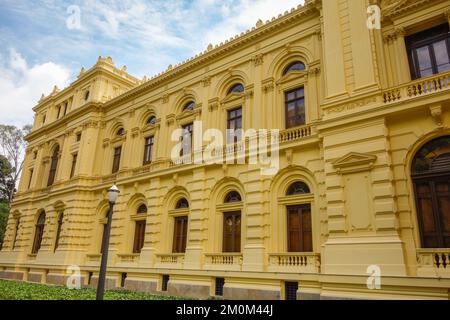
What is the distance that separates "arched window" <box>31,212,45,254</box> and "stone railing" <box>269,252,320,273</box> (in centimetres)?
2315

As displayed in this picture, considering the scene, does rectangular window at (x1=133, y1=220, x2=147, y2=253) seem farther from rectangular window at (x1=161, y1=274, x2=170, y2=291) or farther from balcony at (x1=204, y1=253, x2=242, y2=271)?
balcony at (x1=204, y1=253, x2=242, y2=271)

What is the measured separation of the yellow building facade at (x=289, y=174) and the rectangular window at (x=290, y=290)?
0.05 m

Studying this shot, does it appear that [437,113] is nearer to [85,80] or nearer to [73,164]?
[73,164]

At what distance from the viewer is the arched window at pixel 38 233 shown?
98.0 feet

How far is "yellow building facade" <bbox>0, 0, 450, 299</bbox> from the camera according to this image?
1216 cm

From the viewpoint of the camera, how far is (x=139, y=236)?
22.7 meters

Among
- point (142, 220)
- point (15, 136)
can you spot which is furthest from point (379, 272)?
point (15, 136)

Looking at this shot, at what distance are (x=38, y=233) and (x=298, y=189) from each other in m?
25.1

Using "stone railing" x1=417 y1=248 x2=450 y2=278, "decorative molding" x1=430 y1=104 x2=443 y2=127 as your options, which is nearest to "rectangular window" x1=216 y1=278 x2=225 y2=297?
"stone railing" x1=417 y1=248 x2=450 y2=278

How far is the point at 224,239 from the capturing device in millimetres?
18250

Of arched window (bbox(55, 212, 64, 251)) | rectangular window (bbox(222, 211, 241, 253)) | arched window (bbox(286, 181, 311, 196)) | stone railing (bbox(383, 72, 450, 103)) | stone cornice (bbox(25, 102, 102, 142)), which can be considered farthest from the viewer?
stone cornice (bbox(25, 102, 102, 142))

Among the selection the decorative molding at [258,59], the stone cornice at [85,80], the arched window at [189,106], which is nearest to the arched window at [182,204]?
the arched window at [189,106]

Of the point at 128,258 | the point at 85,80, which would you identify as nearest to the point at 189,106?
the point at 128,258
